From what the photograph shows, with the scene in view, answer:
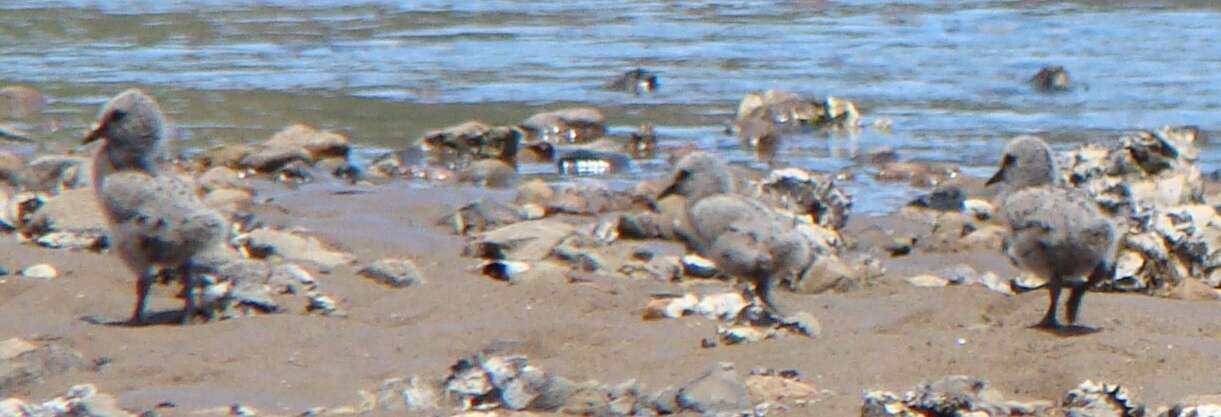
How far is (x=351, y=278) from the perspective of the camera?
938cm

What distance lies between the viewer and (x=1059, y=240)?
816 centimetres

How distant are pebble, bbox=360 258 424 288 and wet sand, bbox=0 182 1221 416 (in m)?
0.07

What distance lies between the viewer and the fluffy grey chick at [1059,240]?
26.8 feet

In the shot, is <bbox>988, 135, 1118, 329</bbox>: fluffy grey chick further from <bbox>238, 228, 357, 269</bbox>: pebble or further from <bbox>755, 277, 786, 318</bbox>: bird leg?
<bbox>238, 228, 357, 269</bbox>: pebble

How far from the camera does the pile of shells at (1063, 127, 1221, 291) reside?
9.34m

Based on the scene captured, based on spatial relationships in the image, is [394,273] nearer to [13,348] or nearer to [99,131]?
[99,131]

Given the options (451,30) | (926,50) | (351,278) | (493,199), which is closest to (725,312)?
(351,278)

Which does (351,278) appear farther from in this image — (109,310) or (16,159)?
(16,159)

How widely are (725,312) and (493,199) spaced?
395 centimetres

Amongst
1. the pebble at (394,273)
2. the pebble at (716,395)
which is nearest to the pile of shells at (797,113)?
the pebble at (394,273)

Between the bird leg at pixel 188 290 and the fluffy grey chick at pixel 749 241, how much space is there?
85.6 inches

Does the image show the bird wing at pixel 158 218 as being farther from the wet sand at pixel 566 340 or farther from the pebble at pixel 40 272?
the pebble at pixel 40 272

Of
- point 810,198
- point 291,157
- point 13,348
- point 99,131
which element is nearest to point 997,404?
point 13,348

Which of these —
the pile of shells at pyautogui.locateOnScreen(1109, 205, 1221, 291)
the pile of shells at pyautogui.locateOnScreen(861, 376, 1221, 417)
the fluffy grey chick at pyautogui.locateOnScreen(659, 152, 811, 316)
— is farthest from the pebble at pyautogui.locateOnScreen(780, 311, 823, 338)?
the pile of shells at pyautogui.locateOnScreen(1109, 205, 1221, 291)
